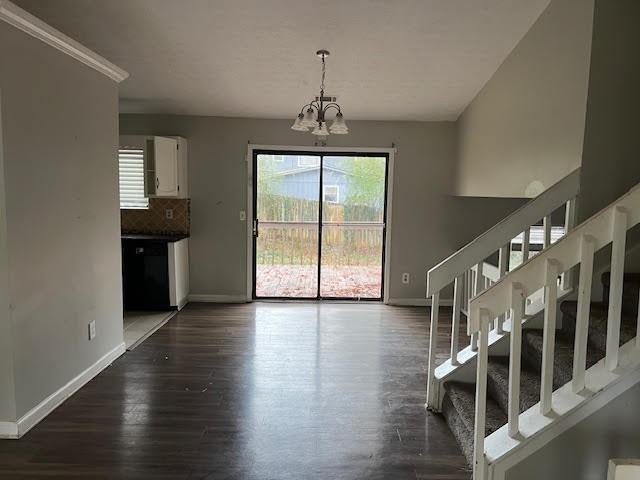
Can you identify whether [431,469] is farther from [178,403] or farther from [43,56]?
[43,56]

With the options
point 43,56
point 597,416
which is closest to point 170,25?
point 43,56

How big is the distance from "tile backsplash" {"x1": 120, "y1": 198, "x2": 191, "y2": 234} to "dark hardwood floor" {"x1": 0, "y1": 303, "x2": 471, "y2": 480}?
1543 millimetres

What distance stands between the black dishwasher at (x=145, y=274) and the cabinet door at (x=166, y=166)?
1.94 ft

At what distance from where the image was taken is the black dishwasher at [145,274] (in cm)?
503

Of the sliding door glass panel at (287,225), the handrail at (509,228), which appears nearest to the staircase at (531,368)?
the handrail at (509,228)

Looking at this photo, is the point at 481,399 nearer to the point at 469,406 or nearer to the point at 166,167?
the point at 469,406

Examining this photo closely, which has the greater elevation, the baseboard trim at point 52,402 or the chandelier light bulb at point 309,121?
the chandelier light bulb at point 309,121

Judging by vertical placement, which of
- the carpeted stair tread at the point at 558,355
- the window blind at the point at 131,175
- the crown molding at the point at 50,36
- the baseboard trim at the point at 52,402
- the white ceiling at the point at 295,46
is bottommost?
the baseboard trim at the point at 52,402

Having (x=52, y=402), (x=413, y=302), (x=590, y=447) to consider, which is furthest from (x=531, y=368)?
(x=413, y=302)

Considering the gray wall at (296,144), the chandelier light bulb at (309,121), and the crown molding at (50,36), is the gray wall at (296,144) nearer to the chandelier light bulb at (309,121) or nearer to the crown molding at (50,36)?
the crown molding at (50,36)

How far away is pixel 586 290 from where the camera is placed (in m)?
1.79

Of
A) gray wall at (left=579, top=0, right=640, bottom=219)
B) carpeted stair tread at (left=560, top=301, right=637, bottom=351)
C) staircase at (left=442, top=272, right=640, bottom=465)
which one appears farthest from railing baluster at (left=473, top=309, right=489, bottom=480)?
gray wall at (left=579, top=0, right=640, bottom=219)

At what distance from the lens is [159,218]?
544cm

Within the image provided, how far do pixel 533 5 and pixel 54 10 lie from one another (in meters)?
3.31
